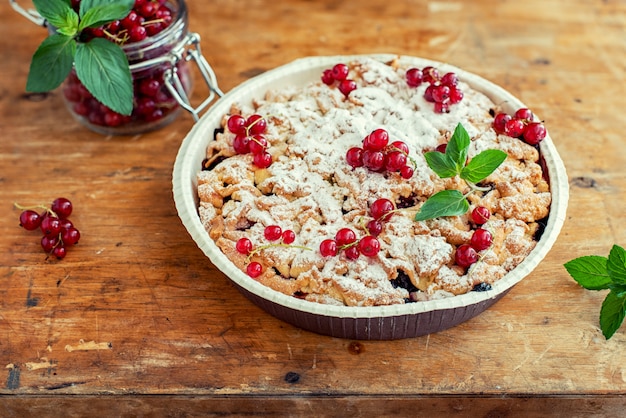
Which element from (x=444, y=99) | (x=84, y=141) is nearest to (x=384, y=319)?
(x=444, y=99)

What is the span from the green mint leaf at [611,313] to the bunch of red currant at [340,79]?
773 millimetres

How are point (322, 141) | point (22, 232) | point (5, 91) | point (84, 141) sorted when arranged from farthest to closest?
1. point (5, 91)
2. point (84, 141)
3. point (22, 232)
4. point (322, 141)

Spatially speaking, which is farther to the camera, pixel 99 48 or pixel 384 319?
pixel 99 48

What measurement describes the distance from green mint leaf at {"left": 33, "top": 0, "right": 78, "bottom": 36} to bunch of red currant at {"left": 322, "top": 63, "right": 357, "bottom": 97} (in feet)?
2.11

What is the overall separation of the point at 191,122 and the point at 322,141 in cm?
56

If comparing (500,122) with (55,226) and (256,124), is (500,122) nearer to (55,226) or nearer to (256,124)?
(256,124)

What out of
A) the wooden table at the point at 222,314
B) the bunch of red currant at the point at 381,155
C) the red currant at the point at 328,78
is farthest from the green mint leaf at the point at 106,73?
the bunch of red currant at the point at 381,155

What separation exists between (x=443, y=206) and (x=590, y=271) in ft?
1.30

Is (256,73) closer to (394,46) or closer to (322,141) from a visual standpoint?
(394,46)

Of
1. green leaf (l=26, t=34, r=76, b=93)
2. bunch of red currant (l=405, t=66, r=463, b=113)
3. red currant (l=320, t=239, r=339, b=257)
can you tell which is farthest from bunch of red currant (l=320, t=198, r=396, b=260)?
green leaf (l=26, t=34, r=76, b=93)

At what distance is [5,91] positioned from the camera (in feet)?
7.25

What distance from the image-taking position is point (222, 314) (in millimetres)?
1658

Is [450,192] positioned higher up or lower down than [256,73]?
higher up

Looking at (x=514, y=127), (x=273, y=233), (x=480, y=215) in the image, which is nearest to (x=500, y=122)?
(x=514, y=127)
